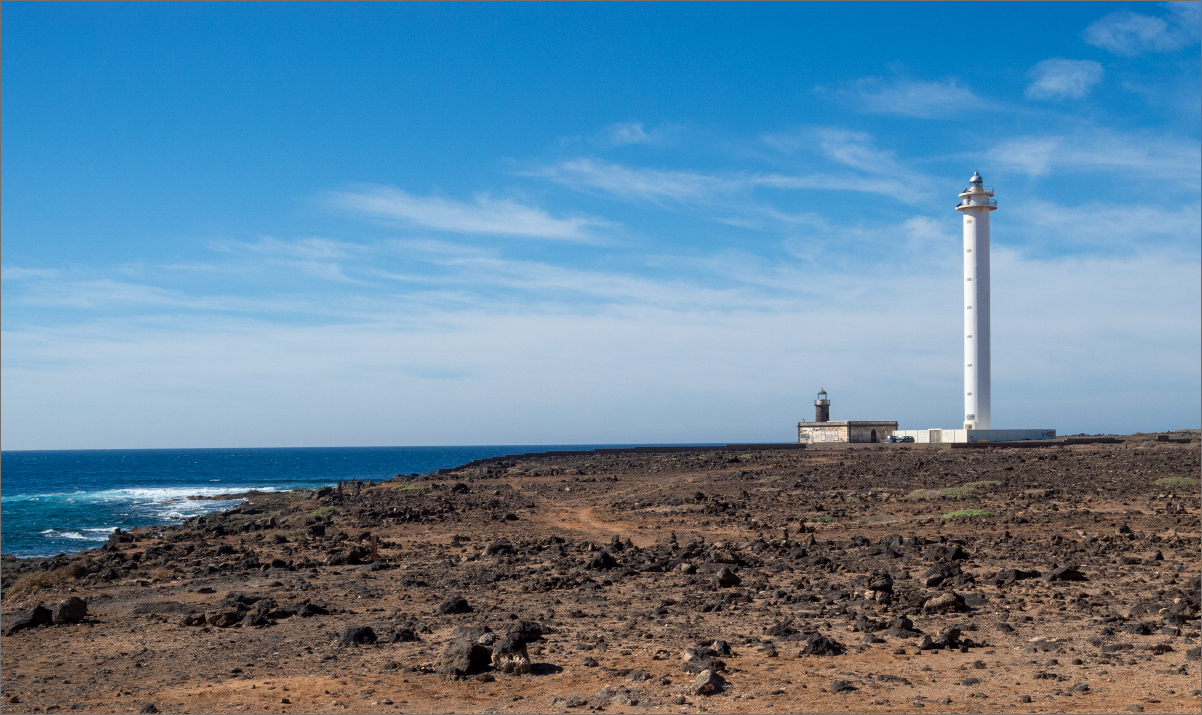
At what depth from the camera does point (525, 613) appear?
13.3m

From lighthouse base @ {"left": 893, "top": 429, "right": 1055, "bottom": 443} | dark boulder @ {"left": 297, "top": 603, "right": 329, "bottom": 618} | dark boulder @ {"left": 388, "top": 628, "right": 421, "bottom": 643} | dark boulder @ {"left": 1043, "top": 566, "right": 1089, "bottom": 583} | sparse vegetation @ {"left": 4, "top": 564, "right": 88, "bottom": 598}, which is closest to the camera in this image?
dark boulder @ {"left": 388, "top": 628, "right": 421, "bottom": 643}

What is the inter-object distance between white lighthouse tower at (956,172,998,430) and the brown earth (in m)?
33.1

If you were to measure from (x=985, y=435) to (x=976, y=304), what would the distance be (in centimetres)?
883

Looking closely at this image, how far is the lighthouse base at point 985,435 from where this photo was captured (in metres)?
56.9

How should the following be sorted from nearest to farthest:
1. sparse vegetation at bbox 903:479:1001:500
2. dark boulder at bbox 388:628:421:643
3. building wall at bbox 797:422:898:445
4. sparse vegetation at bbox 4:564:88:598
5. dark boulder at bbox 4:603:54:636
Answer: dark boulder at bbox 388:628:421:643 → dark boulder at bbox 4:603:54:636 → sparse vegetation at bbox 4:564:88:598 → sparse vegetation at bbox 903:479:1001:500 → building wall at bbox 797:422:898:445

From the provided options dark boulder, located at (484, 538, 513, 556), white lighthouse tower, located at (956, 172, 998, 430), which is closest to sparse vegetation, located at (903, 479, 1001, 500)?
dark boulder, located at (484, 538, 513, 556)

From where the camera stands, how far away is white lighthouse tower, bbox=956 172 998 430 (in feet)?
195

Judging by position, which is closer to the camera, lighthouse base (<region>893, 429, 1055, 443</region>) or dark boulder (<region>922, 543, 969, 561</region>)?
dark boulder (<region>922, 543, 969, 561</region>)

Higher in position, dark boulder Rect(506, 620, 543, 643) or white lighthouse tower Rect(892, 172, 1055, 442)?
white lighthouse tower Rect(892, 172, 1055, 442)

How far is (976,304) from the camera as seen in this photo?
197 feet

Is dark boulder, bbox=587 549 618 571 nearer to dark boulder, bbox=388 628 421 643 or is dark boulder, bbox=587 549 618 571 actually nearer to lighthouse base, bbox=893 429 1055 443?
dark boulder, bbox=388 628 421 643

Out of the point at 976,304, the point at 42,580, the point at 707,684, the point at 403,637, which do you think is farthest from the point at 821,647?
the point at 976,304

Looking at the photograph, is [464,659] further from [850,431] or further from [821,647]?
[850,431]

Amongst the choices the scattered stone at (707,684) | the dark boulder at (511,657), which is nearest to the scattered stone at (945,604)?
the scattered stone at (707,684)
